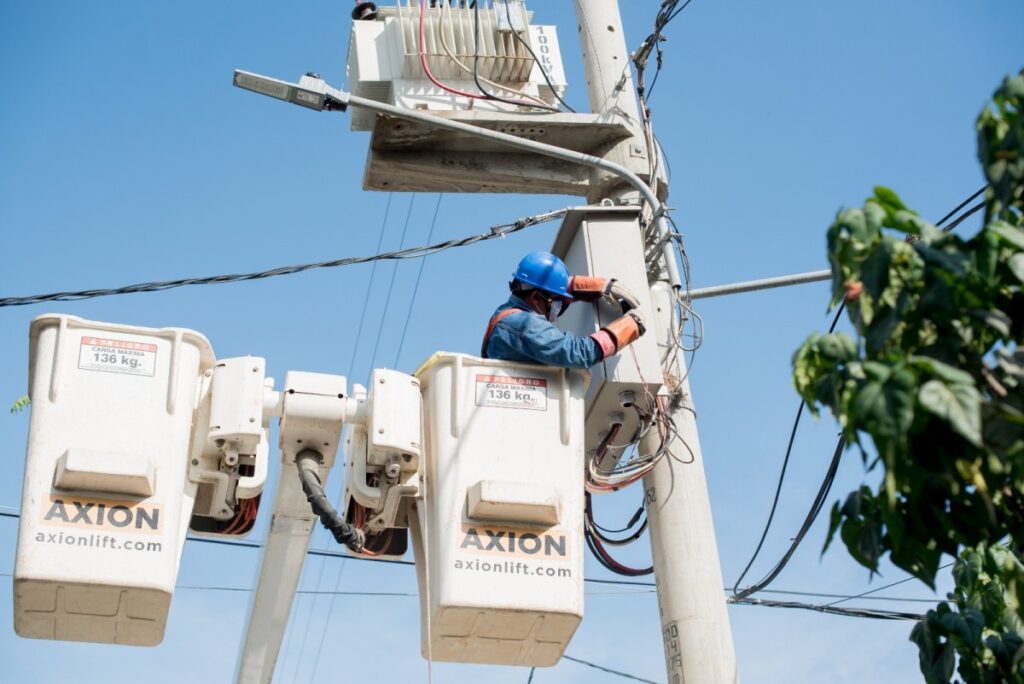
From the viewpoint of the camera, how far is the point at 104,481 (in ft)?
20.1

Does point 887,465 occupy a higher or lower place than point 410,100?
lower

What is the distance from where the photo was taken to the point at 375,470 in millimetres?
6660

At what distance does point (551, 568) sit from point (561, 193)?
8.97 ft

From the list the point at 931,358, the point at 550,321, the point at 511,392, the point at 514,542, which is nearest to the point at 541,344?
the point at 511,392

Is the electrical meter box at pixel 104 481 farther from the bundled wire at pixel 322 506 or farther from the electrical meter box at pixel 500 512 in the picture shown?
the electrical meter box at pixel 500 512

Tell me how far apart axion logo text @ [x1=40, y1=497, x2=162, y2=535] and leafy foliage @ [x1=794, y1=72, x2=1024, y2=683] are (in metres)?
3.32

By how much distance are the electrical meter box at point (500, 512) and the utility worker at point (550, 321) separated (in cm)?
11

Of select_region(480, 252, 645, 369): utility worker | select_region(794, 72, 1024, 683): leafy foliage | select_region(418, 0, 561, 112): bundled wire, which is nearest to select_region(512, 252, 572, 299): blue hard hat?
select_region(480, 252, 645, 369): utility worker

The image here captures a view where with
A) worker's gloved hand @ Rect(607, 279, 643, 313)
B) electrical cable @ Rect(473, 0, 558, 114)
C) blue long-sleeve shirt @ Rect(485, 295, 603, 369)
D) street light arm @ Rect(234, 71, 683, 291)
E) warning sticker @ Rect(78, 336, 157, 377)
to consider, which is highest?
electrical cable @ Rect(473, 0, 558, 114)

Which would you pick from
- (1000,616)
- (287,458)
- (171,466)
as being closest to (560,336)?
(287,458)

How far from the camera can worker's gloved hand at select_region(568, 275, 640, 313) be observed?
7.16 meters

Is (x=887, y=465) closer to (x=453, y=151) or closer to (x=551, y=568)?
(x=551, y=568)

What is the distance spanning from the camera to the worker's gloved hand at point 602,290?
716 cm

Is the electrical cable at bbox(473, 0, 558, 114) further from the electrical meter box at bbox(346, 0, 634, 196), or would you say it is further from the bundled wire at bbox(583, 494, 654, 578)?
the bundled wire at bbox(583, 494, 654, 578)
